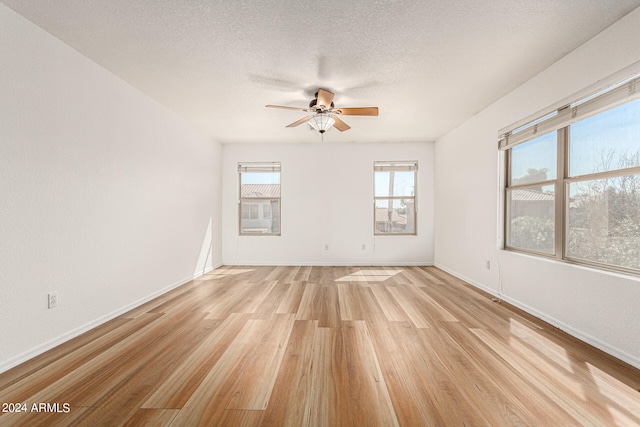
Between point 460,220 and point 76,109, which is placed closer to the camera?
point 76,109

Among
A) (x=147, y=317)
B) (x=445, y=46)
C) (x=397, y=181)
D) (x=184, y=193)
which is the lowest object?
(x=147, y=317)

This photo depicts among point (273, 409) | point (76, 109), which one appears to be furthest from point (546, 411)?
point (76, 109)

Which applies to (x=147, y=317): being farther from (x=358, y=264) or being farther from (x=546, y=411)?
(x=358, y=264)

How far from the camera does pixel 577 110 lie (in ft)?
7.78

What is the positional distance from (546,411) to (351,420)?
106 cm

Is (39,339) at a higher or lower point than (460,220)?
lower

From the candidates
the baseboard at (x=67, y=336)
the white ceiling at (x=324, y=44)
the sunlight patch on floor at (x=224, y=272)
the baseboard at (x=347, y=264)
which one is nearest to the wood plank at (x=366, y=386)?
the baseboard at (x=67, y=336)

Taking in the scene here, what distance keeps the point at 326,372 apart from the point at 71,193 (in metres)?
2.61

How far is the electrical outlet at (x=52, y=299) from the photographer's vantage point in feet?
7.09

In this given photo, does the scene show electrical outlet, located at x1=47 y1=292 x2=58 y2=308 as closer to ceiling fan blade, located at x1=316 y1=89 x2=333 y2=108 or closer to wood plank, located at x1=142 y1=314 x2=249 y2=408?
wood plank, located at x1=142 y1=314 x2=249 y2=408

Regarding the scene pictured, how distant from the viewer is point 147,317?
2.81 meters

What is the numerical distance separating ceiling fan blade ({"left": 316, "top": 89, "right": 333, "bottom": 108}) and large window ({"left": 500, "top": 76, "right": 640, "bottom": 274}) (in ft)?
7.23

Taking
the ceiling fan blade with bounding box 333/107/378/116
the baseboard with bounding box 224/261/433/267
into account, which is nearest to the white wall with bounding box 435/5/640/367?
the baseboard with bounding box 224/261/433/267

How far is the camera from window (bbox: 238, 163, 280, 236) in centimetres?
571
